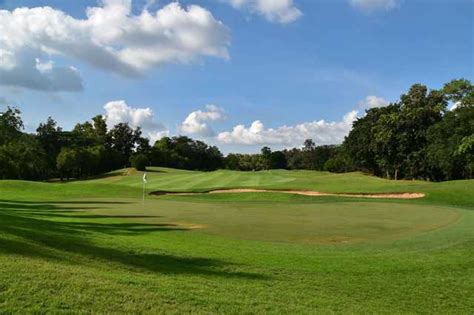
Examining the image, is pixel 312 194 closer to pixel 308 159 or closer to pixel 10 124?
pixel 10 124

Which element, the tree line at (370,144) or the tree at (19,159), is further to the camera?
the tree at (19,159)

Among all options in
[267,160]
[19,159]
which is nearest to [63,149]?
[19,159]

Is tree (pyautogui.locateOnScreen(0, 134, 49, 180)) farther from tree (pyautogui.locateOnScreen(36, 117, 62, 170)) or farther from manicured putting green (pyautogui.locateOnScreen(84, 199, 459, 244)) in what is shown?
manicured putting green (pyautogui.locateOnScreen(84, 199, 459, 244))

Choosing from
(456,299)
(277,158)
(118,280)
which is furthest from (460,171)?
(277,158)

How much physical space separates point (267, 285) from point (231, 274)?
118cm

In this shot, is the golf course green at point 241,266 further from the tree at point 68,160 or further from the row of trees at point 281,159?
the row of trees at point 281,159

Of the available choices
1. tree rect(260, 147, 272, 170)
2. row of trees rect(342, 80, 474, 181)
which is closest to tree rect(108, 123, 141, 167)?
tree rect(260, 147, 272, 170)

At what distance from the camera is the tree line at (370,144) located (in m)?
57.8

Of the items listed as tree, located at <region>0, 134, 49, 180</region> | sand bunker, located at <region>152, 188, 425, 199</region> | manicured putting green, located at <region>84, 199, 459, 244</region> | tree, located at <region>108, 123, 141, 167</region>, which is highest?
tree, located at <region>108, 123, 141, 167</region>

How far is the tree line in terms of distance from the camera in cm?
5781

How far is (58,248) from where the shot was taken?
10.4 m

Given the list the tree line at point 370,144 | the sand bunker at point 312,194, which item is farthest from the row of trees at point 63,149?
the sand bunker at point 312,194

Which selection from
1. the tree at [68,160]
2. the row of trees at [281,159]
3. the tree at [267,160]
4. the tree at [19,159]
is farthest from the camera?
the tree at [267,160]

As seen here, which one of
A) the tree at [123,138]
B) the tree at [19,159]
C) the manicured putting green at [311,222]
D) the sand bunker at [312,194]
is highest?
the tree at [123,138]
